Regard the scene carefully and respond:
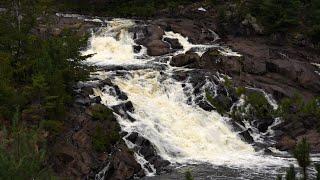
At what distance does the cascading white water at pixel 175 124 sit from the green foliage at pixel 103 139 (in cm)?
131

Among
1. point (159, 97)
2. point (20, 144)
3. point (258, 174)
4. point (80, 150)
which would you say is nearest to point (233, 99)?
point (159, 97)

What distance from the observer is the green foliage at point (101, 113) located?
87.0ft

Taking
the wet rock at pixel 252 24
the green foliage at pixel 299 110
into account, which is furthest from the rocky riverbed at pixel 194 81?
the wet rock at pixel 252 24

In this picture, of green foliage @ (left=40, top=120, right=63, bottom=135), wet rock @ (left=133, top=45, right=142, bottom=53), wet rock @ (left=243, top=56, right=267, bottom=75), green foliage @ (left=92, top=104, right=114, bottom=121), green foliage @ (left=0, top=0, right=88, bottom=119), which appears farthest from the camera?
wet rock @ (left=133, top=45, right=142, bottom=53)

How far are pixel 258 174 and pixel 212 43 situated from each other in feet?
78.5

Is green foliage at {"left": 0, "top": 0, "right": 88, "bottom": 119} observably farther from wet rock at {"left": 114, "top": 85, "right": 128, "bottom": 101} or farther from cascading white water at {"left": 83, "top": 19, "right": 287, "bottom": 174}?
cascading white water at {"left": 83, "top": 19, "right": 287, "bottom": 174}

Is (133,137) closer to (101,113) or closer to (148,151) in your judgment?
(148,151)

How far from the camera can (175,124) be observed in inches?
1164

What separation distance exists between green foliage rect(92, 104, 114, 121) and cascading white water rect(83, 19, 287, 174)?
74 cm

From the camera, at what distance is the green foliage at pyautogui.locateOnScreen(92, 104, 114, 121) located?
26516 millimetres

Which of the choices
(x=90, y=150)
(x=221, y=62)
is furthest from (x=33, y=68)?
(x=221, y=62)

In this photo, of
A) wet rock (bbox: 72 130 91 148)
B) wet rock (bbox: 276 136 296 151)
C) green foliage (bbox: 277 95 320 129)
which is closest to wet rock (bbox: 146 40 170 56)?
green foliage (bbox: 277 95 320 129)

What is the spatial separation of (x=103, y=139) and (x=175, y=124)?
5.73m

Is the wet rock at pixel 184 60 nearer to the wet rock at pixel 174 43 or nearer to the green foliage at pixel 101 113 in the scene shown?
the wet rock at pixel 174 43
